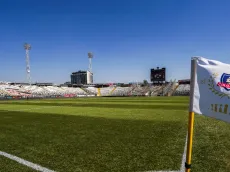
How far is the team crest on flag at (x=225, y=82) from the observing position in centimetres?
267

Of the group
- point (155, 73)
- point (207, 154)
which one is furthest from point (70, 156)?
point (155, 73)

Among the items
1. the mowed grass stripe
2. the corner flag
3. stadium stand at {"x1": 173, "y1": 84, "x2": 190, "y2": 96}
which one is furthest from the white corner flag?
stadium stand at {"x1": 173, "y1": 84, "x2": 190, "y2": 96}

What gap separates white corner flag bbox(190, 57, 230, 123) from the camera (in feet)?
8.71

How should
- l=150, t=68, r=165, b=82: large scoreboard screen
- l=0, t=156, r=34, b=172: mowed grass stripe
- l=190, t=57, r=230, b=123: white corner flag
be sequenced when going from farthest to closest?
l=150, t=68, r=165, b=82: large scoreboard screen
l=0, t=156, r=34, b=172: mowed grass stripe
l=190, t=57, r=230, b=123: white corner flag

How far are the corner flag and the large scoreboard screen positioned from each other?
260ft

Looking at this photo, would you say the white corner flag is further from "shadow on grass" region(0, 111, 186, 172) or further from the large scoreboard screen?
the large scoreboard screen

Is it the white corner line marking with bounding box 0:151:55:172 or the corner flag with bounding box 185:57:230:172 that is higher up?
the corner flag with bounding box 185:57:230:172

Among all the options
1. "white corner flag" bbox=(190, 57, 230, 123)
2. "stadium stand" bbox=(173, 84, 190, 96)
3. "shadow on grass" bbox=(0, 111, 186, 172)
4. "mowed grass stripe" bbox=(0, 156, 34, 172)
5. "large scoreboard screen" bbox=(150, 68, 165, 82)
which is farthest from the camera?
"large scoreboard screen" bbox=(150, 68, 165, 82)

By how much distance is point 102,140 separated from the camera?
24.1 ft

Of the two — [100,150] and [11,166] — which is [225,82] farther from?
[11,166]

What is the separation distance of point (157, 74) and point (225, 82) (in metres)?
79.9

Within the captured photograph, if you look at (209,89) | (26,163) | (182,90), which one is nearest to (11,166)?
(26,163)

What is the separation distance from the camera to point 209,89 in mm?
2793

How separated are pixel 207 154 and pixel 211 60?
3778mm
